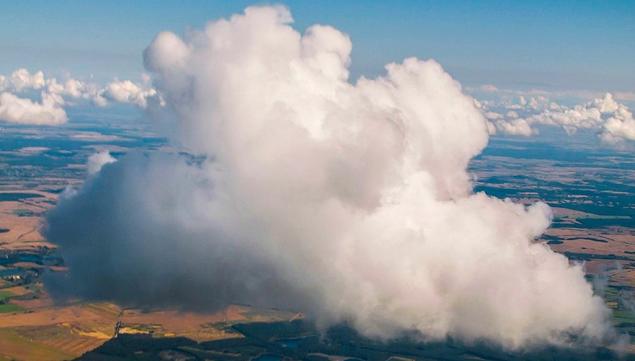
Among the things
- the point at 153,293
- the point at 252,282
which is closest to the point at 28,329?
the point at 153,293

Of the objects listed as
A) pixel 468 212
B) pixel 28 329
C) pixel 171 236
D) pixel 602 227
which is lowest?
pixel 28 329

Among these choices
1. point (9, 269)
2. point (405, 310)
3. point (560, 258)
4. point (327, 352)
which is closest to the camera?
point (327, 352)

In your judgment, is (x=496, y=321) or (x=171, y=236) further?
(x=171, y=236)

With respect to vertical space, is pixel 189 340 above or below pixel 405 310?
below

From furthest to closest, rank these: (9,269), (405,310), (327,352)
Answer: (9,269)
(405,310)
(327,352)

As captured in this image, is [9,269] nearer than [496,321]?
No

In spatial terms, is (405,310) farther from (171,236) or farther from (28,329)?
(28,329)

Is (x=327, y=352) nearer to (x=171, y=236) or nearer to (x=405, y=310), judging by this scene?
(x=405, y=310)

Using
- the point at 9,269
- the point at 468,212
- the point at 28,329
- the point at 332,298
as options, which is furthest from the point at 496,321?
the point at 9,269

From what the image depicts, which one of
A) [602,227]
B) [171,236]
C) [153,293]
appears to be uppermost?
[602,227]
